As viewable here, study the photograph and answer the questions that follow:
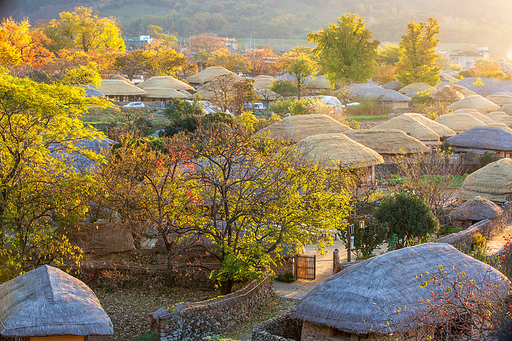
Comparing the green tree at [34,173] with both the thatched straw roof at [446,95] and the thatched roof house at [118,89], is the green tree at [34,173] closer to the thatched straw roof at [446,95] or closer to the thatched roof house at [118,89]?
the thatched roof house at [118,89]

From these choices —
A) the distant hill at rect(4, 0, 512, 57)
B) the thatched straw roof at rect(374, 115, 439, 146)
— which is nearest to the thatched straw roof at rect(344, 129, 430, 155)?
the thatched straw roof at rect(374, 115, 439, 146)

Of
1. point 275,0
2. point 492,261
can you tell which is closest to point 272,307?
point 492,261

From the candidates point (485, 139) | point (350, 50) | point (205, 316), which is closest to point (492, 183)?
point (485, 139)

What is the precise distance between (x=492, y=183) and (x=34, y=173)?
761 inches

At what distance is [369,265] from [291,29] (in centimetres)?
16807

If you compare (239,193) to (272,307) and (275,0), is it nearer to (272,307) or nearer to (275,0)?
(272,307)

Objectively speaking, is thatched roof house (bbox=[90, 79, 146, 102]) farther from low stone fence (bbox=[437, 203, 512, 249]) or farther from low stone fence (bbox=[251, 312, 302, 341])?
low stone fence (bbox=[251, 312, 302, 341])

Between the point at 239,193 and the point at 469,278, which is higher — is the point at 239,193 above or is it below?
above

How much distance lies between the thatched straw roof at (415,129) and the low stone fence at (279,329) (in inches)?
944

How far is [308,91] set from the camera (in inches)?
2212

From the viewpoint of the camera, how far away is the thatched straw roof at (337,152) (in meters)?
23.1

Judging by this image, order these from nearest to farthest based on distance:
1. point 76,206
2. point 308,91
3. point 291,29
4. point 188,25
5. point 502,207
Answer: point 76,206 → point 502,207 → point 308,91 → point 188,25 → point 291,29

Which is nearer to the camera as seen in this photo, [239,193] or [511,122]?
[239,193]

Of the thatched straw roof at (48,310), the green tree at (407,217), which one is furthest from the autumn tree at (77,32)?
the thatched straw roof at (48,310)
